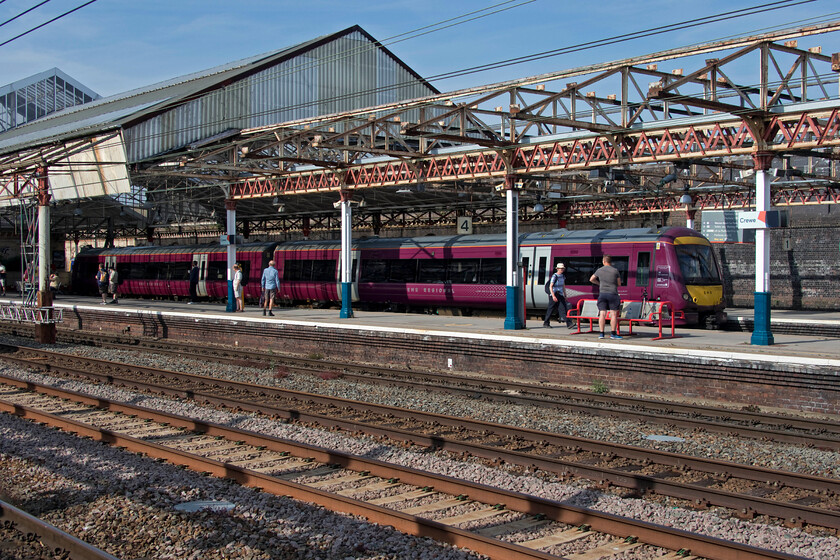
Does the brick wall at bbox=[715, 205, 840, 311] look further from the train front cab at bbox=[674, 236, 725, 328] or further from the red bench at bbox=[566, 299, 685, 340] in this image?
the red bench at bbox=[566, 299, 685, 340]

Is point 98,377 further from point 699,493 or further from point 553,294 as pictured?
point 699,493

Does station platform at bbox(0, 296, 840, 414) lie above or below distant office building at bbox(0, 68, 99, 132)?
below

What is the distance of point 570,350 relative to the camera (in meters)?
14.3

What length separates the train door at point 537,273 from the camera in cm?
2064

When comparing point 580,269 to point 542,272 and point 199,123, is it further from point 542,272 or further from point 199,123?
point 199,123

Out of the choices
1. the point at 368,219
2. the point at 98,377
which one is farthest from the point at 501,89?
the point at 368,219

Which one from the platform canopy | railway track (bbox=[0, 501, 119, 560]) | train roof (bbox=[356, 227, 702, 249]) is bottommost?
railway track (bbox=[0, 501, 119, 560])

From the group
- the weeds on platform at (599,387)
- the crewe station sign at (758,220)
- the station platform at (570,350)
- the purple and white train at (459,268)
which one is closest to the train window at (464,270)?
the purple and white train at (459,268)

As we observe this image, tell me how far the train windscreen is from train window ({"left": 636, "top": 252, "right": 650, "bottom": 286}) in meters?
0.73

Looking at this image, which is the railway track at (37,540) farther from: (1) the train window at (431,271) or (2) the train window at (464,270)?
(1) the train window at (431,271)

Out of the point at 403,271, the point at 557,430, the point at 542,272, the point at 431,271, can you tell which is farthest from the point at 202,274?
the point at 557,430

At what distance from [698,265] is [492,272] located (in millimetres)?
5803

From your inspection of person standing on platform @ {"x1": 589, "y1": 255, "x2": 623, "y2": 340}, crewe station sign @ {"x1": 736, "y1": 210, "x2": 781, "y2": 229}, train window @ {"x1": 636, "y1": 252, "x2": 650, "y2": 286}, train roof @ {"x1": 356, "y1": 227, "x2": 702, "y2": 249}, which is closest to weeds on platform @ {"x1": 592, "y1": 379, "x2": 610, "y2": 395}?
person standing on platform @ {"x1": 589, "y1": 255, "x2": 623, "y2": 340}

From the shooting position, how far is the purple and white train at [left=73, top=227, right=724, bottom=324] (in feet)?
60.7
